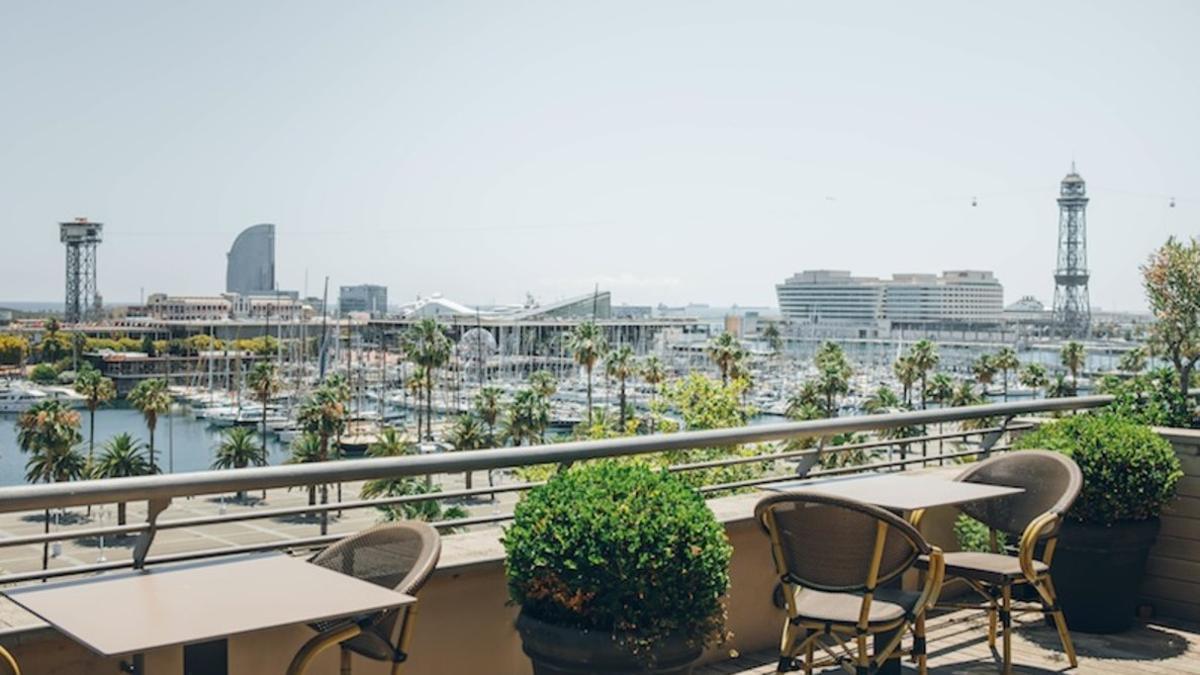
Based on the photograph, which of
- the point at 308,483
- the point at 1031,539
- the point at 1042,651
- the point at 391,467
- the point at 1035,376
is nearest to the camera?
the point at 308,483

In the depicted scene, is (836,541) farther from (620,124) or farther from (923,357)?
(620,124)

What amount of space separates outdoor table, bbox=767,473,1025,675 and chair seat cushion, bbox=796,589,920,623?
0.87ft

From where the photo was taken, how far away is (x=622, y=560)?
11.9 ft

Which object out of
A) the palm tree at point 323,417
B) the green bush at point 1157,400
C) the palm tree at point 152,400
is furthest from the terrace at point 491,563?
the palm tree at point 152,400

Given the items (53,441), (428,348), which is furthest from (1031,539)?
(428,348)

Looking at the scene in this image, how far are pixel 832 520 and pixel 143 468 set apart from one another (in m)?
62.5

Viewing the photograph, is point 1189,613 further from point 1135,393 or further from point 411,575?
point 411,575

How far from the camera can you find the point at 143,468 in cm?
6088

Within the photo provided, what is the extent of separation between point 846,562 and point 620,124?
9973 cm

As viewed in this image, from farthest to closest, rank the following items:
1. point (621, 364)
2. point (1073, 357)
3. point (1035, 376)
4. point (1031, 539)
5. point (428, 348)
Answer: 1. point (1035, 376)
2. point (1073, 357)
3. point (621, 364)
4. point (428, 348)
5. point (1031, 539)

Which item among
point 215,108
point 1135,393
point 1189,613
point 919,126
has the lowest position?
point 1189,613

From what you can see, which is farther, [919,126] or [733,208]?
[733,208]

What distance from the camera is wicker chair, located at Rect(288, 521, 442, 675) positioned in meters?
3.26

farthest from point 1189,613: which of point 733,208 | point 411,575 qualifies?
point 733,208
